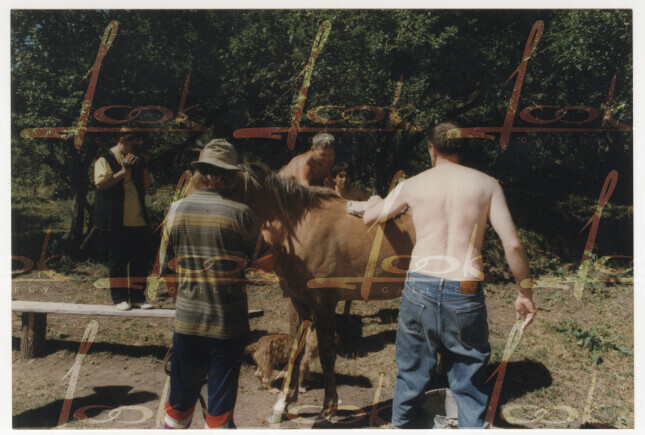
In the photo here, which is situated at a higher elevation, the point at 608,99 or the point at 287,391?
the point at 608,99

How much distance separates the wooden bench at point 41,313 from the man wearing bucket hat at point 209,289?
5.47 feet

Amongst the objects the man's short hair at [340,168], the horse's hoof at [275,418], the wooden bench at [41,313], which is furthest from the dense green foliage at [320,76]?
the horse's hoof at [275,418]

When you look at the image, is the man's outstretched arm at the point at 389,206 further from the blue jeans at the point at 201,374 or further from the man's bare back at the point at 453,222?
the blue jeans at the point at 201,374

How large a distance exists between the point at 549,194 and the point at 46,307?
6.12 m

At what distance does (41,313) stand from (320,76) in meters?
3.99

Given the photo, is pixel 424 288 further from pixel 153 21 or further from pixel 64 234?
pixel 64 234

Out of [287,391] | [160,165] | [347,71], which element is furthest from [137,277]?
[347,71]

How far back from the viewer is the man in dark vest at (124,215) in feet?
13.6

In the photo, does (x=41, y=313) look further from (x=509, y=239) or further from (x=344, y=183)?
(x=509, y=239)

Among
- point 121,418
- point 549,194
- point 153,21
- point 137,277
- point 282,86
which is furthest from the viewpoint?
point 549,194

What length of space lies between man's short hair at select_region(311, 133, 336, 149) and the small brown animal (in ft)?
6.44

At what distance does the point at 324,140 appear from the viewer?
13.3 ft

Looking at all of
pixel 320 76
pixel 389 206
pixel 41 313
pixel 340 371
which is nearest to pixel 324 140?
pixel 320 76

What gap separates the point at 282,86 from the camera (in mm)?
4137
